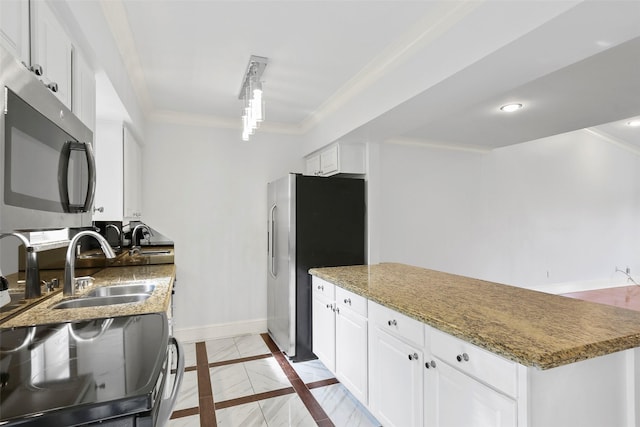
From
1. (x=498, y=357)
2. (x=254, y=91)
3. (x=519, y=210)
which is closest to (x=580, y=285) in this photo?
(x=519, y=210)

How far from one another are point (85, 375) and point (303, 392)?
2.01m

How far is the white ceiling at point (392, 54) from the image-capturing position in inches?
58.6

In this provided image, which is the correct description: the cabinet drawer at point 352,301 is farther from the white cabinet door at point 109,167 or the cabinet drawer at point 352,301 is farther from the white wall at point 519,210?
the white cabinet door at point 109,167

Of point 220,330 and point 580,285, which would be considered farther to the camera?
Result: point 580,285

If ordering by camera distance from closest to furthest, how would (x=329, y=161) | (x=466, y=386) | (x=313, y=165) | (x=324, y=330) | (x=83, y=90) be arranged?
(x=466, y=386) → (x=83, y=90) → (x=324, y=330) → (x=329, y=161) → (x=313, y=165)

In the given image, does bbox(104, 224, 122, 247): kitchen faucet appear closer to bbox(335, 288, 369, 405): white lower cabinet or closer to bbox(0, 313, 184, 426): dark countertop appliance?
bbox(0, 313, 184, 426): dark countertop appliance

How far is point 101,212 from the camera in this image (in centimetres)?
238

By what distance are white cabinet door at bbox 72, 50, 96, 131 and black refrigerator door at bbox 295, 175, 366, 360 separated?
1.74 m

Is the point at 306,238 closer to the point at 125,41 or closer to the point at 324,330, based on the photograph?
the point at 324,330

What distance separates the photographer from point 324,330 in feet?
8.66

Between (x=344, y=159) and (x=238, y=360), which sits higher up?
(x=344, y=159)

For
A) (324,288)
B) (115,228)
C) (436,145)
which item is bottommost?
(324,288)

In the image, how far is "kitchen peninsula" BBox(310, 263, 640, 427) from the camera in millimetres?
1094

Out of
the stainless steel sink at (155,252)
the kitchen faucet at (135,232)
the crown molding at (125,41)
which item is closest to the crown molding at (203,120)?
the crown molding at (125,41)
